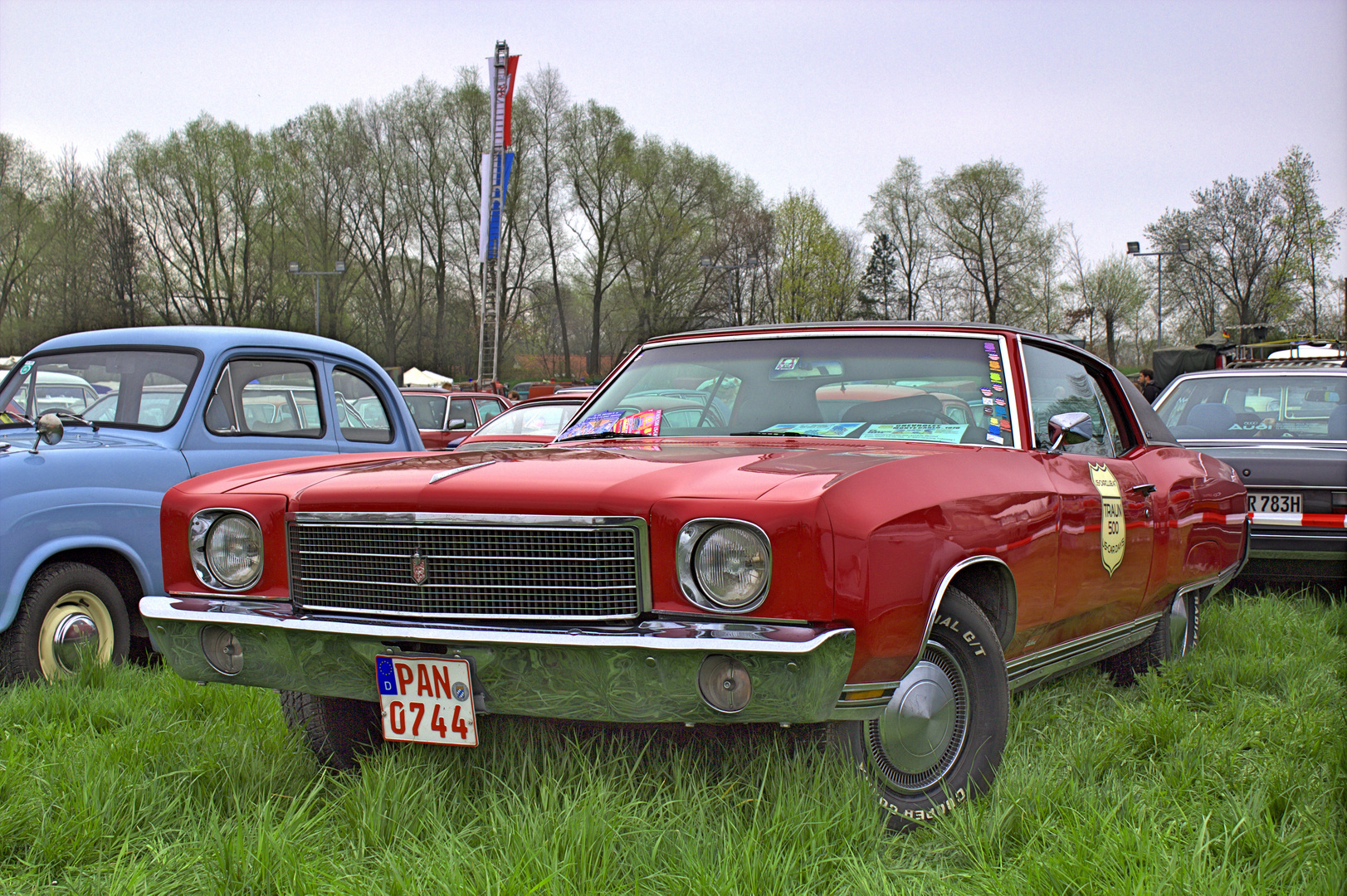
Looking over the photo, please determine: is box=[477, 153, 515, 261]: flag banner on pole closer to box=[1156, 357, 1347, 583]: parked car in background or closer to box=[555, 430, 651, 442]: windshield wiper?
box=[1156, 357, 1347, 583]: parked car in background

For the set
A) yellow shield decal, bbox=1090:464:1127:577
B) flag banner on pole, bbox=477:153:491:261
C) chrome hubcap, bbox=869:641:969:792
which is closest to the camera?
chrome hubcap, bbox=869:641:969:792

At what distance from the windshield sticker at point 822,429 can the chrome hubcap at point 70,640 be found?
3076 mm

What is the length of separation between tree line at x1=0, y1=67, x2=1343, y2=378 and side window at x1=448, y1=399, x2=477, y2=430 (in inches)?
1303

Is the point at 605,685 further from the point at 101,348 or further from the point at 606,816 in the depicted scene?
the point at 101,348

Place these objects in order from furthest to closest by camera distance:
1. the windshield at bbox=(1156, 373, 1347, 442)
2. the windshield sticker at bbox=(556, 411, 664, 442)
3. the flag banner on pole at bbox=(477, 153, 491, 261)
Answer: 1. the flag banner on pole at bbox=(477, 153, 491, 261)
2. the windshield at bbox=(1156, 373, 1347, 442)
3. the windshield sticker at bbox=(556, 411, 664, 442)

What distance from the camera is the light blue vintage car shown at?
4.55m

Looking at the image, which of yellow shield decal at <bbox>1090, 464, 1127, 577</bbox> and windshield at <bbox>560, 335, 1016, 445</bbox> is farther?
yellow shield decal at <bbox>1090, 464, 1127, 577</bbox>

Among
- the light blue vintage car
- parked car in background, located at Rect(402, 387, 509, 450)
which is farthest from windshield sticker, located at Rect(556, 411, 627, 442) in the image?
parked car in background, located at Rect(402, 387, 509, 450)

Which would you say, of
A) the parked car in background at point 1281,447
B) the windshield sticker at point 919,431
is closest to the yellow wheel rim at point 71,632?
the windshield sticker at point 919,431

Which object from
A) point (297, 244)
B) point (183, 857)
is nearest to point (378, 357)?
point (297, 244)

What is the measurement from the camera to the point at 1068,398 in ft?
14.0

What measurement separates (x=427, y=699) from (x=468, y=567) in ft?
1.11

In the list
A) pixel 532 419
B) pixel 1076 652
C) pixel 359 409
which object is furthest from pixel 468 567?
pixel 532 419

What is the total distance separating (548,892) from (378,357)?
5220 centimetres
